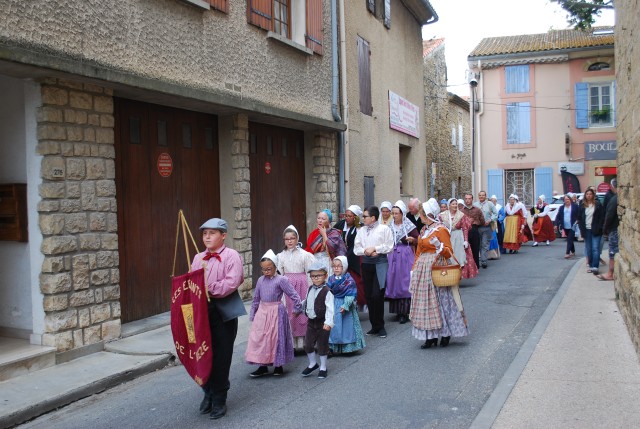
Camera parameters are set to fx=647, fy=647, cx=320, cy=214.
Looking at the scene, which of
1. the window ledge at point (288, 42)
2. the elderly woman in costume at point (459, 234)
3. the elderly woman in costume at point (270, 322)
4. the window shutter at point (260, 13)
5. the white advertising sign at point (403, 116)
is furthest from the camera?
the white advertising sign at point (403, 116)

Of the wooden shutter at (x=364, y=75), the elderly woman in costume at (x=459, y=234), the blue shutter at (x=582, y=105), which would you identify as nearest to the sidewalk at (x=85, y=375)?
the elderly woman in costume at (x=459, y=234)

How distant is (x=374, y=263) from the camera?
8.76 m

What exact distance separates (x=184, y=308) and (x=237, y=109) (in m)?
5.60

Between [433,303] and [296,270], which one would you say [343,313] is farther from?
[433,303]

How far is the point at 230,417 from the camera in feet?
18.2

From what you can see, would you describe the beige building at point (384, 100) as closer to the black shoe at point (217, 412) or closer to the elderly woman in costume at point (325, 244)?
the elderly woman in costume at point (325, 244)

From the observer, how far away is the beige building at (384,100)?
602 inches

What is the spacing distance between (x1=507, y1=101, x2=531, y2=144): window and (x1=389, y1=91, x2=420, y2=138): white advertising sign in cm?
1053

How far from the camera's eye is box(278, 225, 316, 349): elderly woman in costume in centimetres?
766

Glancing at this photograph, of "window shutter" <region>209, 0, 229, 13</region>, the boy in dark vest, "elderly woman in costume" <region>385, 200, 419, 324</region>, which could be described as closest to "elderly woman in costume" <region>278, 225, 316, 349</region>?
the boy in dark vest

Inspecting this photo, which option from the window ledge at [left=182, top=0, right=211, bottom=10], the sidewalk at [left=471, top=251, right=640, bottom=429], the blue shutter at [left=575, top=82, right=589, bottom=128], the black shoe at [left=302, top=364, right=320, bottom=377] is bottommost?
the black shoe at [left=302, top=364, right=320, bottom=377]

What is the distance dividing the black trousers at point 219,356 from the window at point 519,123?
85.9 feet

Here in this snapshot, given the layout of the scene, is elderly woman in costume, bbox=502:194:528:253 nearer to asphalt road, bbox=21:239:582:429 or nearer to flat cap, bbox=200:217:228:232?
asphalt road, bbox=21:239:582:429

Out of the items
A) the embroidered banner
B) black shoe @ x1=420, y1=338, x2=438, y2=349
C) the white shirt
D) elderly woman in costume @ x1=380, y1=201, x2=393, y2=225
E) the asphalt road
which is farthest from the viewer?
elderly woman in costume @ x1=380, y1=201, x2=393, y2=225
